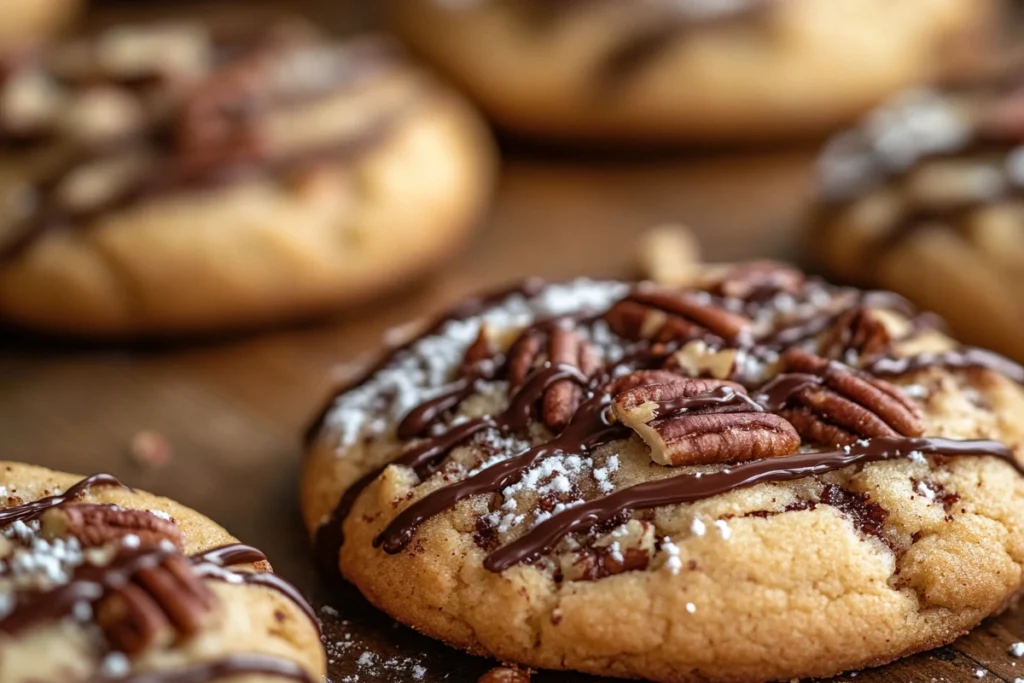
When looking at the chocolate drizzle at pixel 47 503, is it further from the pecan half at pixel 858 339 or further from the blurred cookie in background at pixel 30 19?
the blurred cookie in background at pixel 30 19

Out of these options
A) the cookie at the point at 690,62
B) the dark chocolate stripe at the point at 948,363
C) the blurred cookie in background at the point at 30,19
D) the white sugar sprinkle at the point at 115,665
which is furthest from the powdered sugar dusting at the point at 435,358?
the blurred cookie in background at the point at 30,19

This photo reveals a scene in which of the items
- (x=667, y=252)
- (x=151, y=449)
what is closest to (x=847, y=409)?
(x=667, y=252)

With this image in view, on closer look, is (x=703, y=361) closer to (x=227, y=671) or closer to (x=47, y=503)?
Result: (x=227, y=671)

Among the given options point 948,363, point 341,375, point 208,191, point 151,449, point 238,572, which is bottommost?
point 151,449

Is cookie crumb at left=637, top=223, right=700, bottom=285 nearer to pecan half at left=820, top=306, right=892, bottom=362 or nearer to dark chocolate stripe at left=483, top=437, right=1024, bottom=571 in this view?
pecan half at left=820, top=306, right=892, bottom=362

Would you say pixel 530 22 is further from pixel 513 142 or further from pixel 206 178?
pixel 206 178

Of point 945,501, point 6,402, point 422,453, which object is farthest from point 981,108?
point 6,402

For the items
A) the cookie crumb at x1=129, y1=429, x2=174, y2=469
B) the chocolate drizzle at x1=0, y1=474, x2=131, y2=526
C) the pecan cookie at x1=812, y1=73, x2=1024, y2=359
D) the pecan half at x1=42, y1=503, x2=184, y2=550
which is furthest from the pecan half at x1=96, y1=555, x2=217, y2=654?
the pecan cookie at x1=812, y1=73, x2=1024, y2=359

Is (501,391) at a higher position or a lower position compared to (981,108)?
lower
